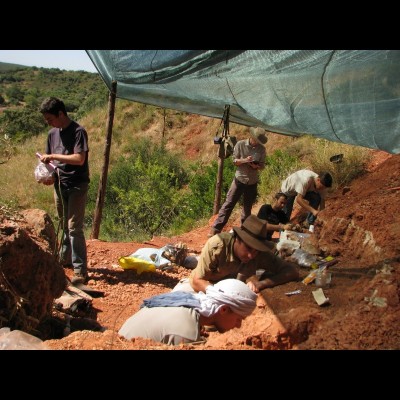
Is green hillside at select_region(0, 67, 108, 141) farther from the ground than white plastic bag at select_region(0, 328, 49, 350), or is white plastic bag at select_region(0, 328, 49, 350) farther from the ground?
green hillside at select_region(0, 67, 108, 141)

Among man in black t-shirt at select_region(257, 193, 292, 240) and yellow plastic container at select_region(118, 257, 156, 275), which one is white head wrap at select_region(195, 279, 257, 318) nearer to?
yellow plastic container at select_region(118, 257, 156, 275)

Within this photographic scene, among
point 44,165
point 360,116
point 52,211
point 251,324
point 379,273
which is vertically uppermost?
point 360,116

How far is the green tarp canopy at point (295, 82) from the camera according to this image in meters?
4.34

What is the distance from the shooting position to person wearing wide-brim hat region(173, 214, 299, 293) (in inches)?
160

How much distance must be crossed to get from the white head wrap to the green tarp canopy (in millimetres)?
2200

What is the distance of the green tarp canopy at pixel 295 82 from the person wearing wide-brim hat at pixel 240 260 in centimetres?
143

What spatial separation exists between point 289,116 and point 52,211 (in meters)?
10.2

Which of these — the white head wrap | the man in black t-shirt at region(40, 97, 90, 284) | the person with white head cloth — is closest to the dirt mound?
the person with white head cloth

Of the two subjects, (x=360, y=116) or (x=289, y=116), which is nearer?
(x=360, y=116)

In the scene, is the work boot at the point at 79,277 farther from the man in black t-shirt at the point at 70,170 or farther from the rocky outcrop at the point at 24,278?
the rocky outcrop at the point at 24,278

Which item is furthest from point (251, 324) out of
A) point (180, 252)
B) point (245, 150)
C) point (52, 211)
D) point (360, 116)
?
point (52, 211)

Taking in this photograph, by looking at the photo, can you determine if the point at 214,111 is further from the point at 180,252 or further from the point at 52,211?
the point at 52,211
